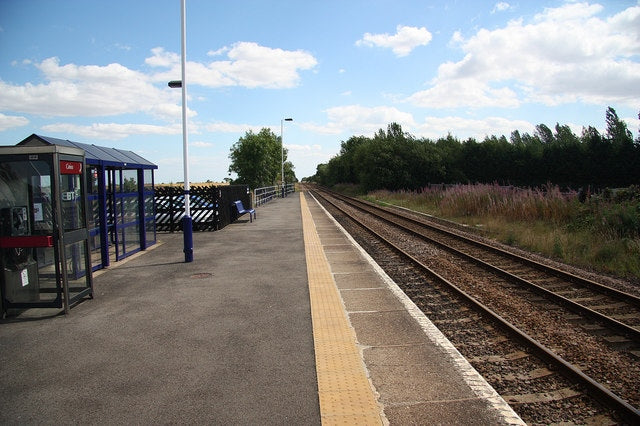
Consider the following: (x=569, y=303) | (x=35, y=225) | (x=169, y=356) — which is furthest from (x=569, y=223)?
(x=35, y=225)

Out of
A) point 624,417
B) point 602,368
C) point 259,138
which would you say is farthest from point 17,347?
point 259,138

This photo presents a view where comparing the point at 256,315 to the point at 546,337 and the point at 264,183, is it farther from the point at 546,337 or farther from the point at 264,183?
the point at 264,183

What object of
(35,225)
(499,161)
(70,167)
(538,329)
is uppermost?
(499,161)

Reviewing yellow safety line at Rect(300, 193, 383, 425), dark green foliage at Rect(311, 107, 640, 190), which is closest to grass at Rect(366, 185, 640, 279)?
yellow safety line at Rect(300, 193, 383, 425)

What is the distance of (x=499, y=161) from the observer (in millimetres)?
52969

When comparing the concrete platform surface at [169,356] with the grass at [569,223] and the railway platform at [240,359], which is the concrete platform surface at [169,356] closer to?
the railway platform at [240,359]

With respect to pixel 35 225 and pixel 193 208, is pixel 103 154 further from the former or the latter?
pixel 193 208

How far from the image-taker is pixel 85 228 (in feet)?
21.9

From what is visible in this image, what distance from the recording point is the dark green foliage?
4619cm

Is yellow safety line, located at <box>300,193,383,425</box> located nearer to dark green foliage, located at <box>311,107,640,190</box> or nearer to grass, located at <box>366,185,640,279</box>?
grass, located at <box>366,185,640,279</box>

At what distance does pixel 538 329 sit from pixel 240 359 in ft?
12.4

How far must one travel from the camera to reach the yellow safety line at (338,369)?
11.2ft

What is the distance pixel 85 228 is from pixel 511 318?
6307mm

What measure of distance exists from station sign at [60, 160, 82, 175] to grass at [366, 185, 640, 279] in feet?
33.1
